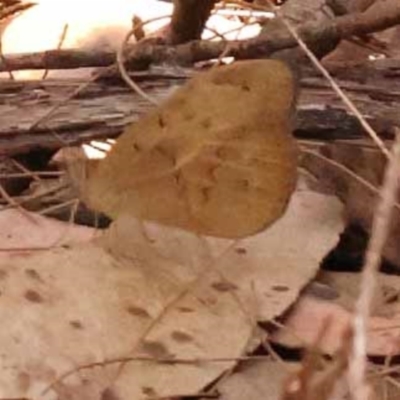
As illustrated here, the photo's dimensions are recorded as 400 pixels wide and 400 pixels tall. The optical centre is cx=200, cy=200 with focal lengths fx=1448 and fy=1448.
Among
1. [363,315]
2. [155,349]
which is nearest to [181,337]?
[155,349]

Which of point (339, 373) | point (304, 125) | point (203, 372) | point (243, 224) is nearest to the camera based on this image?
point (339, 373)

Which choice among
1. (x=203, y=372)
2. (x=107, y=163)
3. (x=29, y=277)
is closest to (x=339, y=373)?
(x=203, y=372)

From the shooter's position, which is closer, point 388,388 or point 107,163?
point 388,388

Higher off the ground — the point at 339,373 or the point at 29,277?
the point at 339,373

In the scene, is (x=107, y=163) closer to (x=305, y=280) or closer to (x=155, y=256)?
(x=155, y=256)

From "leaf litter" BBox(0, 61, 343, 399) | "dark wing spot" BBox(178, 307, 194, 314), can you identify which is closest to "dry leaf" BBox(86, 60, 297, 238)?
"leaf litter" BBox(0, 61, 343, 399)

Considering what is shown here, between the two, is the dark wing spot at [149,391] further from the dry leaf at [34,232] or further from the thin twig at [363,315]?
the thin twig at [363,315]

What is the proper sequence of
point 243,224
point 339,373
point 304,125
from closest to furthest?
point 339,373
point 243,224
point 304,125
